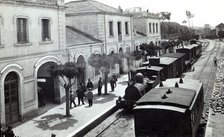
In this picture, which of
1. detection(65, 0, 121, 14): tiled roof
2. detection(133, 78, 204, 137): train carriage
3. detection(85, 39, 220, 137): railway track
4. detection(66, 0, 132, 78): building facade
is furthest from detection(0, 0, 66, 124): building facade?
detection(65, 0, 121, 14): tiled roof

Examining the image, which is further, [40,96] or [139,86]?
[40,96]

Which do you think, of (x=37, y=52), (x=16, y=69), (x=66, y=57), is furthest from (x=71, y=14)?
(x=16, y=69)

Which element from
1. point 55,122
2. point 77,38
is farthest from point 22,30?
point 77,38

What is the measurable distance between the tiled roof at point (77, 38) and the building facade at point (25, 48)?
3.38 metres

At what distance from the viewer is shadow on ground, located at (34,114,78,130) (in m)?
13.8

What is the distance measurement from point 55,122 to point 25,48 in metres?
4.48

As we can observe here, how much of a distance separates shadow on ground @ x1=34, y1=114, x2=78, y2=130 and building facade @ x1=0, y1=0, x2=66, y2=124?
1336mm

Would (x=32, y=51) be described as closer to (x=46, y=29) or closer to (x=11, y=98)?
(x=46, y=29)

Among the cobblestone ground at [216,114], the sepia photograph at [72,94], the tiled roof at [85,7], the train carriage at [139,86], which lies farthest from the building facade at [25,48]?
the cobblestone ground at [216,114]

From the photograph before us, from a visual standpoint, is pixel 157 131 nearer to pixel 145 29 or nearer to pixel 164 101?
pixel 164 101

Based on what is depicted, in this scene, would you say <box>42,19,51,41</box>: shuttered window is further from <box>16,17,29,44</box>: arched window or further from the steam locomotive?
the steam locomotive

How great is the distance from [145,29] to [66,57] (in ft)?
78.0

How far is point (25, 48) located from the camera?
15.5m

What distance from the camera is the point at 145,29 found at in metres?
41.2
